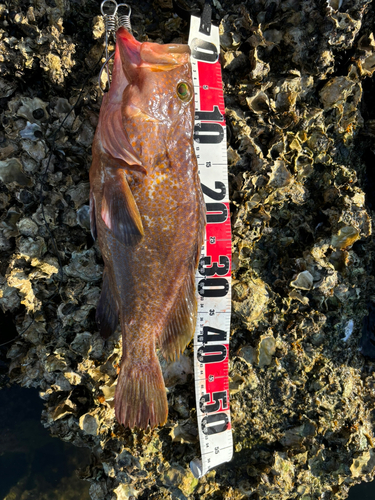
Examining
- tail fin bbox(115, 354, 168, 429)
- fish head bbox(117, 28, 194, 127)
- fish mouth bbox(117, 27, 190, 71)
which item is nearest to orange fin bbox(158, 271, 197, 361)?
tail fin bbox(115, 354, 168, 429)

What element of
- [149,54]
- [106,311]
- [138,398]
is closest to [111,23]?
[149,54]

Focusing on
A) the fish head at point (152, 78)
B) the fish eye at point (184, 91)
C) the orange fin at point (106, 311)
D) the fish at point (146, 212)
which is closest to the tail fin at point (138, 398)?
the fish at point (146, 212)

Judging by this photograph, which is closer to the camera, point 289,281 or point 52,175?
point 52,175

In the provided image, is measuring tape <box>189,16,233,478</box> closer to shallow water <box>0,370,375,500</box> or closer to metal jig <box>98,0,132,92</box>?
metal jig <box>98,0,132,92</box>

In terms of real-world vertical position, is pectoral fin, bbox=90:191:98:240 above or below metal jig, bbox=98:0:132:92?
below

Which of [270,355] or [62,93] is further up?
[62,93]

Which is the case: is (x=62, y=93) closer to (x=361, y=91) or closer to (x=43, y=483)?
(x=361, y=91)

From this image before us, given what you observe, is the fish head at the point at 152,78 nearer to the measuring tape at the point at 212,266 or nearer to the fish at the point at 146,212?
the fish at the point at 146,212

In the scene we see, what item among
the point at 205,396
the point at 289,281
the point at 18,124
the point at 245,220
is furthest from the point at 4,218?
the point at 289,281
